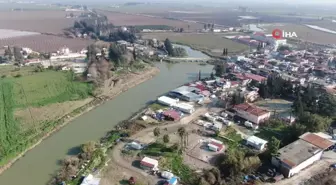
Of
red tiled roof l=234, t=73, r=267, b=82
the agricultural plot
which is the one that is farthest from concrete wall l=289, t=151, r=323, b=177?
the agricultural plot

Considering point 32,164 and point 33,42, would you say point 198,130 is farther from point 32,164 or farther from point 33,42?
point 33,42

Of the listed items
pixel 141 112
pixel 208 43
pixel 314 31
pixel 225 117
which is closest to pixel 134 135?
pixel 141 112

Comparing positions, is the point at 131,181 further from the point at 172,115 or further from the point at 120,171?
the point at 172,115

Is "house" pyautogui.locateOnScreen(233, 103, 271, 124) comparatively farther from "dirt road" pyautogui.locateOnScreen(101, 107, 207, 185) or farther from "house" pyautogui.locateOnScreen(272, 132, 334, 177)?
"dirt road" pyautogui.locateOnScreen(101, 107, 207, 185)

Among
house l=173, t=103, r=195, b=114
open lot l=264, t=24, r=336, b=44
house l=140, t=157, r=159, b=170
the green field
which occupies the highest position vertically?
open lot l=264, t=24, r=336, b=44

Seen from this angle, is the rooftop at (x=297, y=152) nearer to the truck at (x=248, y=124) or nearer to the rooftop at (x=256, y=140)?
the rooftop at (x=256, y=140)

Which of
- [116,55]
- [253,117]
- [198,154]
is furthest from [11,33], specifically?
[198,154]
